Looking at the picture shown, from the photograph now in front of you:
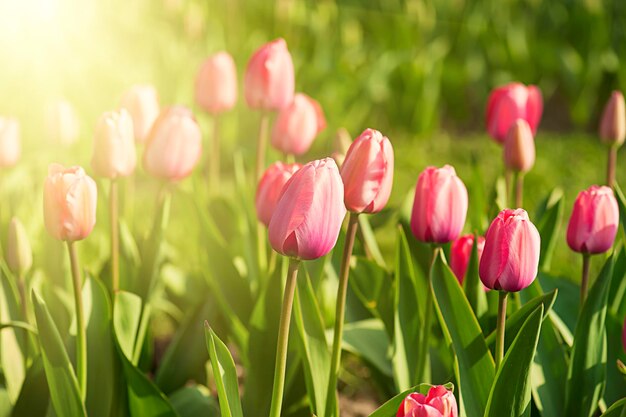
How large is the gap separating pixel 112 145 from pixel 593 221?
0.87 m

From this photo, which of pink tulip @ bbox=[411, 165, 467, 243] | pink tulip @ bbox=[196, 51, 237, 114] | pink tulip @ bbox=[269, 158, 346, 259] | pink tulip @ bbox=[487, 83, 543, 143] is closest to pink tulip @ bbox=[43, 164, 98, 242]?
pink tulip @ bbox=[269, 158, 346, 259]

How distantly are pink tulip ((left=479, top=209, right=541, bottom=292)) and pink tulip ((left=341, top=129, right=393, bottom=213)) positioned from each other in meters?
0.19

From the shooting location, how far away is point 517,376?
1390 millimetres

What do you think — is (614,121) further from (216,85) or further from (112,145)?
(112,145)

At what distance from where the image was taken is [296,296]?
1.57 metres

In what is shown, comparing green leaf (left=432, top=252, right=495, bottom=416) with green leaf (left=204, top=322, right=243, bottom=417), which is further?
green leaf (left=432, top=252, right=495, bottom=416)

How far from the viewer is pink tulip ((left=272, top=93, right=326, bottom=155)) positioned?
210 cm

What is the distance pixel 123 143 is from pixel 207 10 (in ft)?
11.9

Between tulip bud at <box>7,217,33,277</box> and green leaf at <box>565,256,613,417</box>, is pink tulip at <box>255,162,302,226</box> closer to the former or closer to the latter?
tulip bud at <box>7,217,33,277</box>

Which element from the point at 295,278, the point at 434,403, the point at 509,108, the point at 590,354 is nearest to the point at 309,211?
the point at 295,278

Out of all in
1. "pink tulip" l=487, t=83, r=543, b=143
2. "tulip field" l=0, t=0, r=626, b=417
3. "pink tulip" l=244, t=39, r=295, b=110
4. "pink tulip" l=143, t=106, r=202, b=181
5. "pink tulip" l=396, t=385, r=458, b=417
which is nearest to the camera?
"pink tulip" l=396, t=385, r=458, b=417

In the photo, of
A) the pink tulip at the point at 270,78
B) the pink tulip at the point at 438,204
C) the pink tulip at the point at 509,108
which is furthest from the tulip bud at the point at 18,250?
the pink tulip at the point at 509,108

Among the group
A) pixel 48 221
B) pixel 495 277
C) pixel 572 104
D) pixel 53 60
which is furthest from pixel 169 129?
pixel 572 104

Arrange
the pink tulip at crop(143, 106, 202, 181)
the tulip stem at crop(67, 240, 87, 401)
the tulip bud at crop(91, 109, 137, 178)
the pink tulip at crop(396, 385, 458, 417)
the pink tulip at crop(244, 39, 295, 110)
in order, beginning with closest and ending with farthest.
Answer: the pink tulip at crop(396, 385, 458, 417) < the tulip stem at crop(67, 240, 87, 401) < the tulip bud at crop(91, 109, 137, 178) < the pink tulip at crop(143, 106, 202, 181) < the pink tulip at crop(244, 39, 295, 110)
